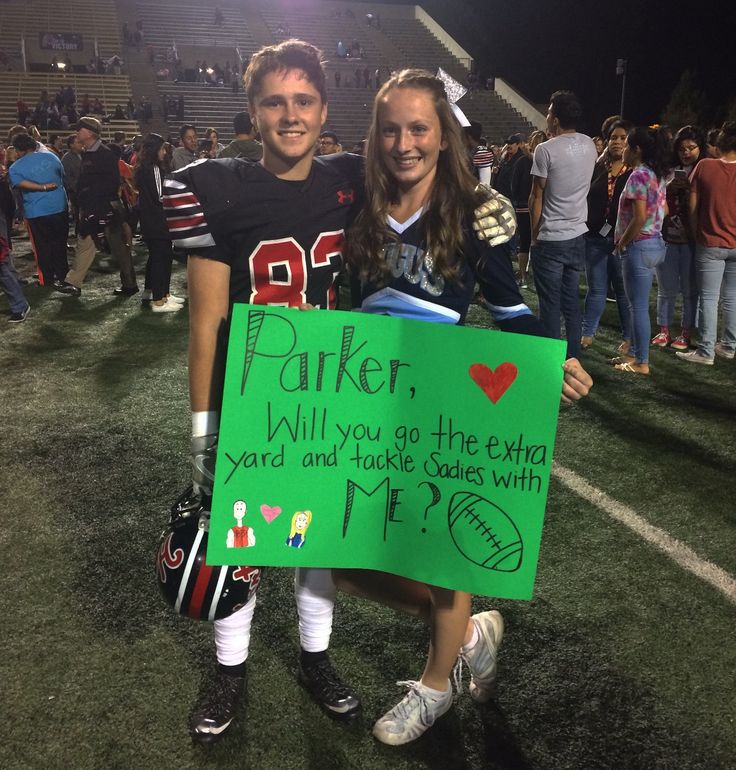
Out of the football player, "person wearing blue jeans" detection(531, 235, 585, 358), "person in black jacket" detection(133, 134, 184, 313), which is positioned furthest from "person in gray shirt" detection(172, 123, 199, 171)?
the football player

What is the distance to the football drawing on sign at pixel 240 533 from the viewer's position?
1607 mm

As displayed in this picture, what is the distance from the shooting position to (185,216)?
1671 millimetres

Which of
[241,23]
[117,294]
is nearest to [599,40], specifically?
[241,23]

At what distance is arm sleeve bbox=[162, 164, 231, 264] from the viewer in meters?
1.67

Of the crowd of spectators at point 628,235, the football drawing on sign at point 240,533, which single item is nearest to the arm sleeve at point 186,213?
the football drawing on sign at point 240,533

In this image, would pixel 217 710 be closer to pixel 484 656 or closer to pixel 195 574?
pixel 195 574

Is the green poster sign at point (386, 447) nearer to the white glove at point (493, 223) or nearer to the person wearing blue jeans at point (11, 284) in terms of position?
the white glove at point (493, 223)

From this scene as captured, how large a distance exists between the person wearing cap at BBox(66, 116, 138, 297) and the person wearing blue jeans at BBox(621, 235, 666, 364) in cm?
548

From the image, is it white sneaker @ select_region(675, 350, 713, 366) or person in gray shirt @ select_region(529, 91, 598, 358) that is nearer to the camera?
person in gray shirt @ select_region(529, 91, 598, 358)

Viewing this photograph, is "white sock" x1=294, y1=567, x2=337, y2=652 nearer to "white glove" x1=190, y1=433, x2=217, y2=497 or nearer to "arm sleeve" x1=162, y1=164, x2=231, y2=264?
"white glove" x1=190, y1=433, x2=217, y2=497

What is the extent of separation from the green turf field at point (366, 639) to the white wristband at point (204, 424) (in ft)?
2.93

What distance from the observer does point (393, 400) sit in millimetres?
1591

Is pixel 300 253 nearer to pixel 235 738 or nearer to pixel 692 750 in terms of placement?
pixel 235 738

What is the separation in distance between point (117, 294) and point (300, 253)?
6.84m
